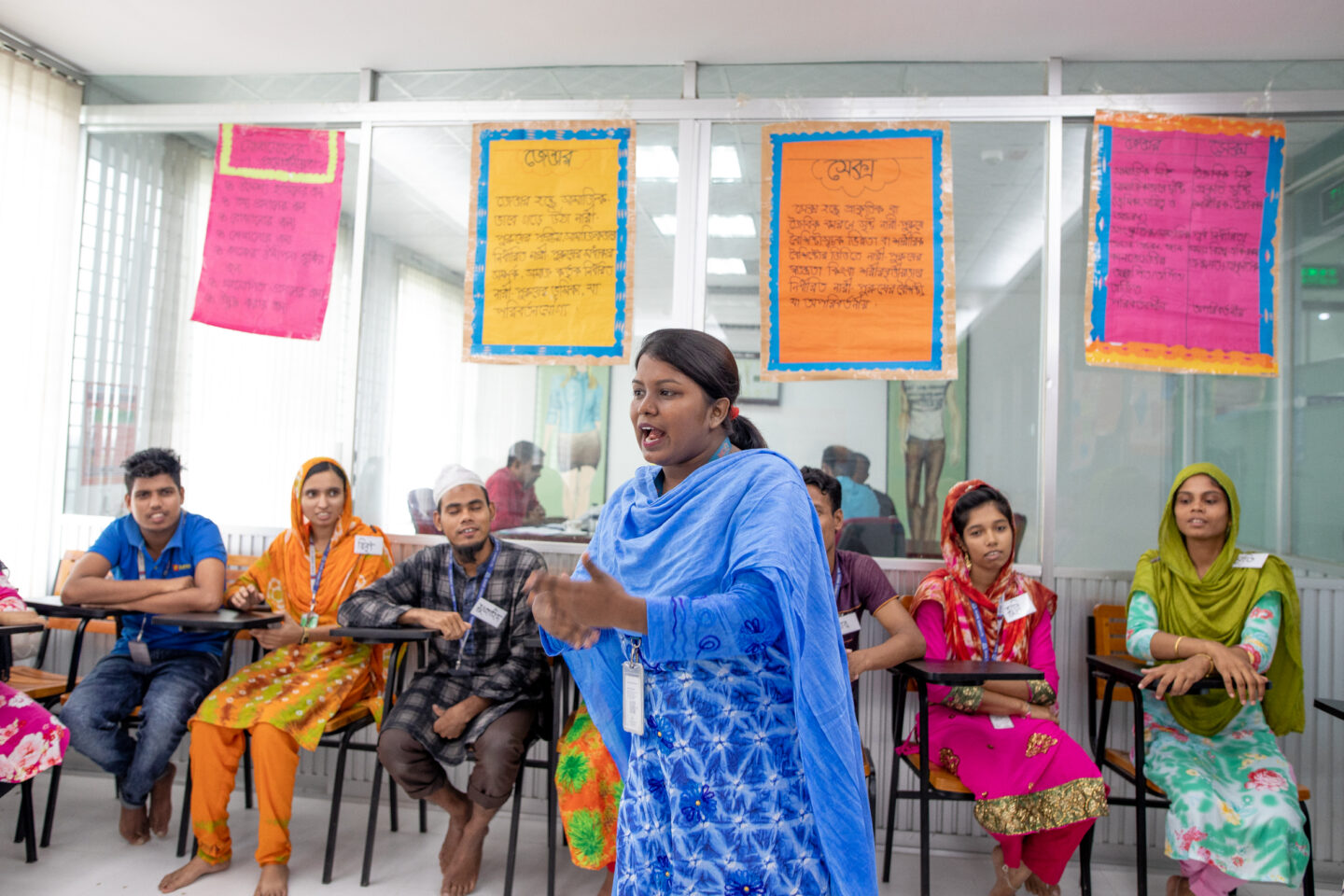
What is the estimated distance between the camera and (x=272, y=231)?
3596 mm

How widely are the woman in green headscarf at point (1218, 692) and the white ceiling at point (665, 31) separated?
1.57 metres

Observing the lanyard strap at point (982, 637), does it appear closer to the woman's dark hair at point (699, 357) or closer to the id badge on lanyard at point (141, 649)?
the woman's dark hair at point (699, 357)

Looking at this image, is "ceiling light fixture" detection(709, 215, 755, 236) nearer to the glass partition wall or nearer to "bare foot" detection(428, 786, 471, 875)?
the glass partition wall

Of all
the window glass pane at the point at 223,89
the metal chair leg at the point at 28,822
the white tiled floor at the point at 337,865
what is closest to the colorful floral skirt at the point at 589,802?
the white tiled floor at the point at 337,865

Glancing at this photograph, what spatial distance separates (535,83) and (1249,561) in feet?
10.3

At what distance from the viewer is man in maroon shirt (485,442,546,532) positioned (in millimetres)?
3393

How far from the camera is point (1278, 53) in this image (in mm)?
3090

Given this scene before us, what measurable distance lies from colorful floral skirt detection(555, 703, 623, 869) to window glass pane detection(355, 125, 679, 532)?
3.54 feet

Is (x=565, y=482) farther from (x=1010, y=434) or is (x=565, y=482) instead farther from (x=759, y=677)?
(x=759, y=677)

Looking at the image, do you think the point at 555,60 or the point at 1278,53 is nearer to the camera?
the point at 1278,53

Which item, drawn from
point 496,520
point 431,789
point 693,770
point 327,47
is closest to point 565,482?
point 496,520

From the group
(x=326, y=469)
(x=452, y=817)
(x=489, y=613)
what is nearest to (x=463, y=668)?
(x=489, y=613)

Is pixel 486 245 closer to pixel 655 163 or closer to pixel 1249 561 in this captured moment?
pixel 655 163

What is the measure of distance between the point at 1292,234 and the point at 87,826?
487cm
